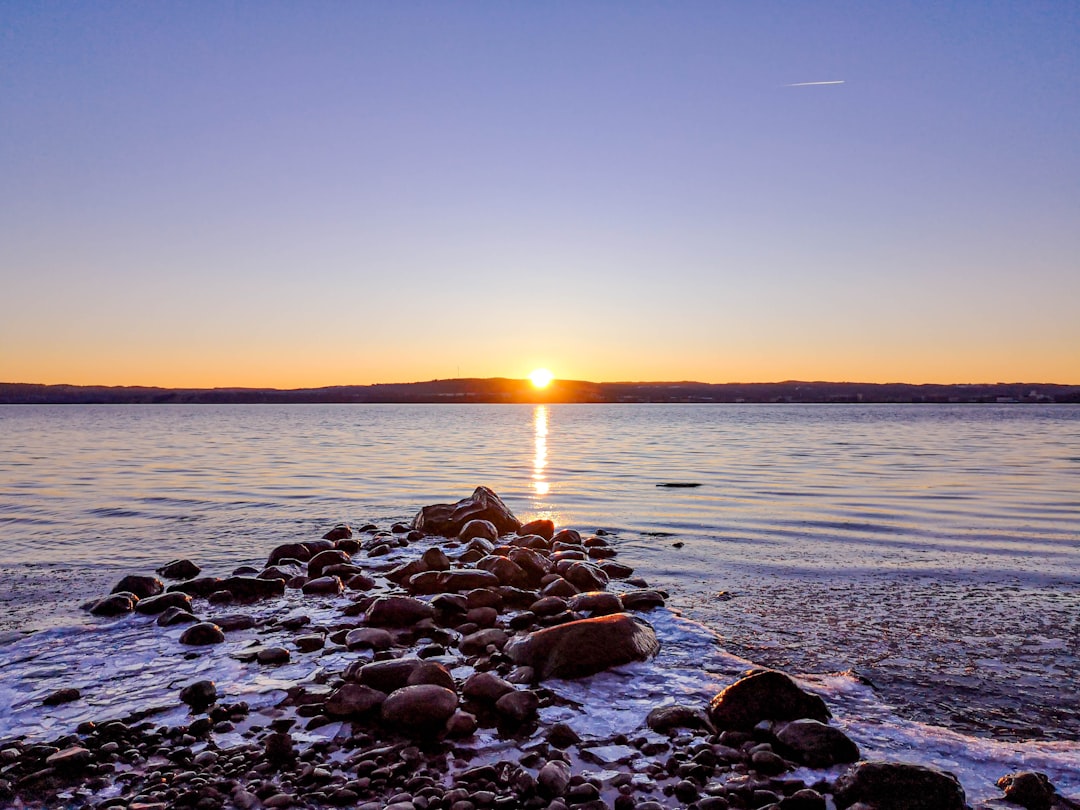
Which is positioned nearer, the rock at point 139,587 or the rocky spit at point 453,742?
the rocky spit at point 453,742

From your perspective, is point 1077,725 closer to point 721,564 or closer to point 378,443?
point 721,564

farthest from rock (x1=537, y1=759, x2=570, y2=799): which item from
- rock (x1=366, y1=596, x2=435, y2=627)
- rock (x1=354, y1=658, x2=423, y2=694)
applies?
rock (x1=366, y1=596, x2=435, y2=627)

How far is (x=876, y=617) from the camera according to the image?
7.30 m

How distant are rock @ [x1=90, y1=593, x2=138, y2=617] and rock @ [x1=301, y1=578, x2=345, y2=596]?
6.16 feet

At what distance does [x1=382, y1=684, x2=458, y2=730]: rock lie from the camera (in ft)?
15.4

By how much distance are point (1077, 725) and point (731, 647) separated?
2587 mm

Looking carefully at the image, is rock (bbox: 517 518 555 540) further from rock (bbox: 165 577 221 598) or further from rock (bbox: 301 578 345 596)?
rock (bbox: 165 577 221 598)

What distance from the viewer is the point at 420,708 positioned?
15.6 feet

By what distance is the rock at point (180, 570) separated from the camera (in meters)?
9.20

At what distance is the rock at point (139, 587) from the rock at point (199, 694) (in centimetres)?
356

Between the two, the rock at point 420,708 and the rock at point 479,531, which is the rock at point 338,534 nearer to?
the rock at point 479,531

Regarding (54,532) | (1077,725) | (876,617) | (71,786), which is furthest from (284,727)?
(54,532)

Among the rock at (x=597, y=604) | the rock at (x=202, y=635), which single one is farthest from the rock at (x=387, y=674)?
the rock at (x=597, y=604)

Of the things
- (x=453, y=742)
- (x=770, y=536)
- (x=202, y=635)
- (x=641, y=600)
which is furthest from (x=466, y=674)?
(x=770, y=536)
